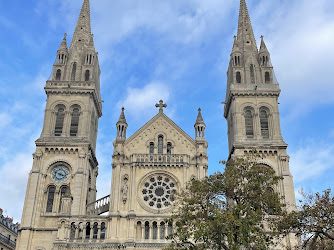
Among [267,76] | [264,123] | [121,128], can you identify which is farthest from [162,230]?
[267,76]

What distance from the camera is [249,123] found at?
164 feet

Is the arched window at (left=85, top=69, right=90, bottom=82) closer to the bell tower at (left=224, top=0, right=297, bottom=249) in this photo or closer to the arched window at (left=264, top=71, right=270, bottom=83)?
the bell tower at (left=224, top=0, right=297, bottom=249)

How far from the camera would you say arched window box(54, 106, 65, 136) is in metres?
49.1

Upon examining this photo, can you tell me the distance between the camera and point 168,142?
4669cm

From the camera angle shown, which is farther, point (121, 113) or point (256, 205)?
point (121, 113)

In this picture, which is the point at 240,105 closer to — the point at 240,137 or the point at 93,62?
the point at 240,137

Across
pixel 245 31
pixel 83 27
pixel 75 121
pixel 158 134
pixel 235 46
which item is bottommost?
pixel 158 134

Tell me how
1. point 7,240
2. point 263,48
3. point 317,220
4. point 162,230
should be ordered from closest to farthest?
point 317,220 < point 162,230 < point 7,240 < point 263,48

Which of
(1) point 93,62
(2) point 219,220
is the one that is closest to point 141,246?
(2) point 219,220

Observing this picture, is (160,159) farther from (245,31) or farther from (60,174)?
(245,31)

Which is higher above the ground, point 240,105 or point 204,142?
point 240,105

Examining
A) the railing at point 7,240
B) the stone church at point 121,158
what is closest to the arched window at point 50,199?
the stone church at point 121,158

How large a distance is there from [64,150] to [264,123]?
2341 cm

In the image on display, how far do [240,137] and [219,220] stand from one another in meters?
25.9
